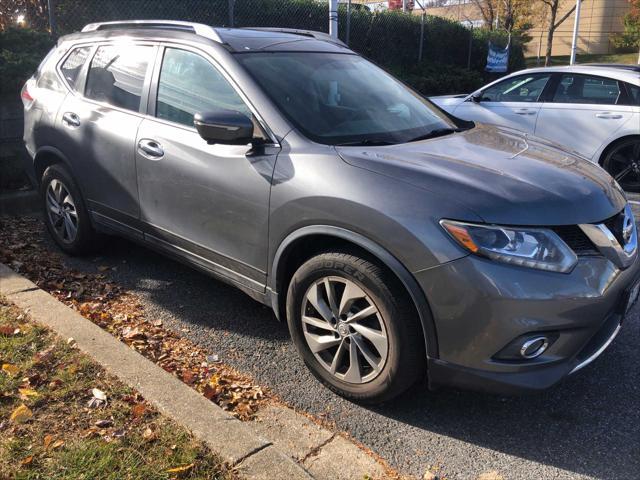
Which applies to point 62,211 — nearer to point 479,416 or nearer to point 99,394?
point 99,394

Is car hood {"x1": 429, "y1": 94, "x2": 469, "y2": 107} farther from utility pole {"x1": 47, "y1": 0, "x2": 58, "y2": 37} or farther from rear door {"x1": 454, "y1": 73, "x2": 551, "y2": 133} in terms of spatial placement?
utility pole {"x1": 47, "y1": 0, "x2": 58, "y2": 37}

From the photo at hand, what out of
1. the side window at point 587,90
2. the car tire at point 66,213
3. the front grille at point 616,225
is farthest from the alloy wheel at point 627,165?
the car tire at point 66,213

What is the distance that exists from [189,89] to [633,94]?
5690mm

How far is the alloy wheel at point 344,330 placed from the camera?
283 centimetres

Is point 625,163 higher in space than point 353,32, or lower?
lower

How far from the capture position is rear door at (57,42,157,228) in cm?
400

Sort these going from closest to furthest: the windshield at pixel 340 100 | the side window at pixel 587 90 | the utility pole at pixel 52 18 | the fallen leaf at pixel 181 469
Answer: the fallen leaf at pixel 181 469 < the windshield at pixel 340 100 < the side window at pixel 587 90 < the utility pole at pixel 52 18

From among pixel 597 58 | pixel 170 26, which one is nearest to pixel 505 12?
pixel 597 58

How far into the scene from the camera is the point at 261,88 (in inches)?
132

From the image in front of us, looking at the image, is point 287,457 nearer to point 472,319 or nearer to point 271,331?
point 472,319

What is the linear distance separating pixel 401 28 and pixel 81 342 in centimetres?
1507

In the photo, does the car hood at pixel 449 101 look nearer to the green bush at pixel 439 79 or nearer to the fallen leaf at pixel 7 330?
the fallen leaf at pixel 7 330

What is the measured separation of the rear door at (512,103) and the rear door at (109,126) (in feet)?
16.1

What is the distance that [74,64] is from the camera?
470 centimetres
